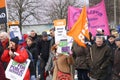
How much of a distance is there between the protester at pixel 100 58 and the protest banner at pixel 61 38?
3.27 feet

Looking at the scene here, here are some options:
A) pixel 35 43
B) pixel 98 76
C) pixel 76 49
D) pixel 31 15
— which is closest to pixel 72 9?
pixel 35 43

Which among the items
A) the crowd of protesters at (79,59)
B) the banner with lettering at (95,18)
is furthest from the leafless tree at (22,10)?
the crowd of protesters at (79,59)

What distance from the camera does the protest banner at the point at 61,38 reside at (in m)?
11.3

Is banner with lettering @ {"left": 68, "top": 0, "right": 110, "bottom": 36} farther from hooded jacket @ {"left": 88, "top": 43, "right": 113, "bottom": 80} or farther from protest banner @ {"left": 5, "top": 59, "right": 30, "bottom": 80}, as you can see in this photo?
protest banner @ {"left": 5, "top": 59, "right": 30, "bottom": 80}

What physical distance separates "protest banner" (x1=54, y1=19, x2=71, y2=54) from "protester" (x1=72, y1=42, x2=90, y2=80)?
1.64 feet

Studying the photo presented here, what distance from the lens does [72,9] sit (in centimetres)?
1437

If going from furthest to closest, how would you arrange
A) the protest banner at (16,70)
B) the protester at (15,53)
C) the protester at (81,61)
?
the protester at (81,61), the protest banner at (16,70), the protester at (15,53)

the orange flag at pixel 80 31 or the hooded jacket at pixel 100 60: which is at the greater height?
the orange flag at pixel 80 31

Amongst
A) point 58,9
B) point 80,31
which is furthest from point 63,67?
point 58,9

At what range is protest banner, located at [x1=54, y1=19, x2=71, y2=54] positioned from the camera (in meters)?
11.3

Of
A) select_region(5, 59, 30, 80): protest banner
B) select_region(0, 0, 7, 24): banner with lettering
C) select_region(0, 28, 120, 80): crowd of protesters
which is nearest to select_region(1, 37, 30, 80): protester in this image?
select_region(0, 28, 120, 80): crowd of protesters

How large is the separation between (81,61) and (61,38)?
0.85 meters

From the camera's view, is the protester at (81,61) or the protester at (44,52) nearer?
the protester at (81,61)

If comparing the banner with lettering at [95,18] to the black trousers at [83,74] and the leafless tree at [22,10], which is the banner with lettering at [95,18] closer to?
the black trousers at [83,74]
